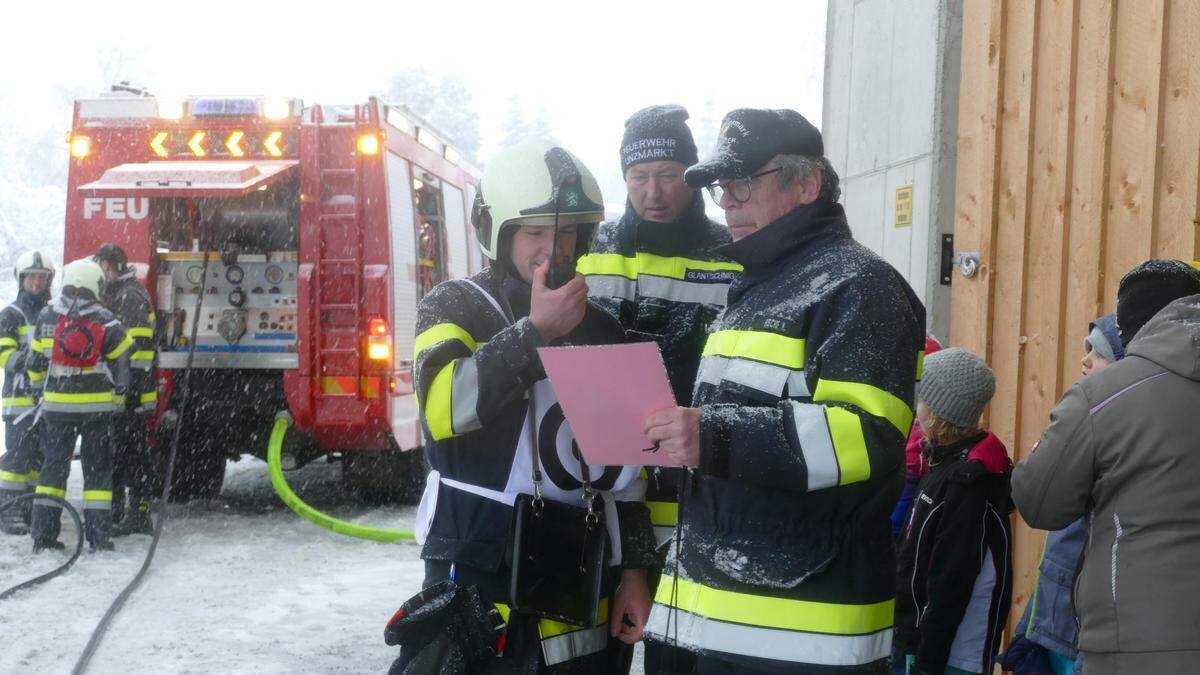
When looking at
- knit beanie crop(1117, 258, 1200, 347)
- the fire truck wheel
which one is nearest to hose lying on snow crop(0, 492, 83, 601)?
the fire truck wheel

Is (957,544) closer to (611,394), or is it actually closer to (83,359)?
(611,394)

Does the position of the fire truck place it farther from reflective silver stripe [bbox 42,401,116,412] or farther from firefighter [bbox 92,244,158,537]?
reflective silver stripe [bbox 42,401,116,412]

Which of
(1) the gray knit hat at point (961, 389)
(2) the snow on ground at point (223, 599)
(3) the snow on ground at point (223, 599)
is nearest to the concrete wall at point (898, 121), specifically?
(1) the gray knit hat at point (961, 389)

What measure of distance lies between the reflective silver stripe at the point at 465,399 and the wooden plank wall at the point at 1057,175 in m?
2.31

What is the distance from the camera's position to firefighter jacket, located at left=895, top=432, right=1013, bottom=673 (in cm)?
296

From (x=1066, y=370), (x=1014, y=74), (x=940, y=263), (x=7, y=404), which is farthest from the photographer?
(x=7, y=404)

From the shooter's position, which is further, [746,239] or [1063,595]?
[1063,595]

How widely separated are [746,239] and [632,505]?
2.46 feet

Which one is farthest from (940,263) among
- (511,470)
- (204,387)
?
(204,387)

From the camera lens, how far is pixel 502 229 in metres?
2.58

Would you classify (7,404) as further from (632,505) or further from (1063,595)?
(1063,595)

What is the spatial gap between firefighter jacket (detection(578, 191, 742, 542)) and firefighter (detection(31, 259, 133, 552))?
15.5ft

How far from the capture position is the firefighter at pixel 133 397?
23.9 feet

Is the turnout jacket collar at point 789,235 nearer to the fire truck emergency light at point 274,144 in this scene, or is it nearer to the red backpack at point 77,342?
the red backpack at point 77,342
